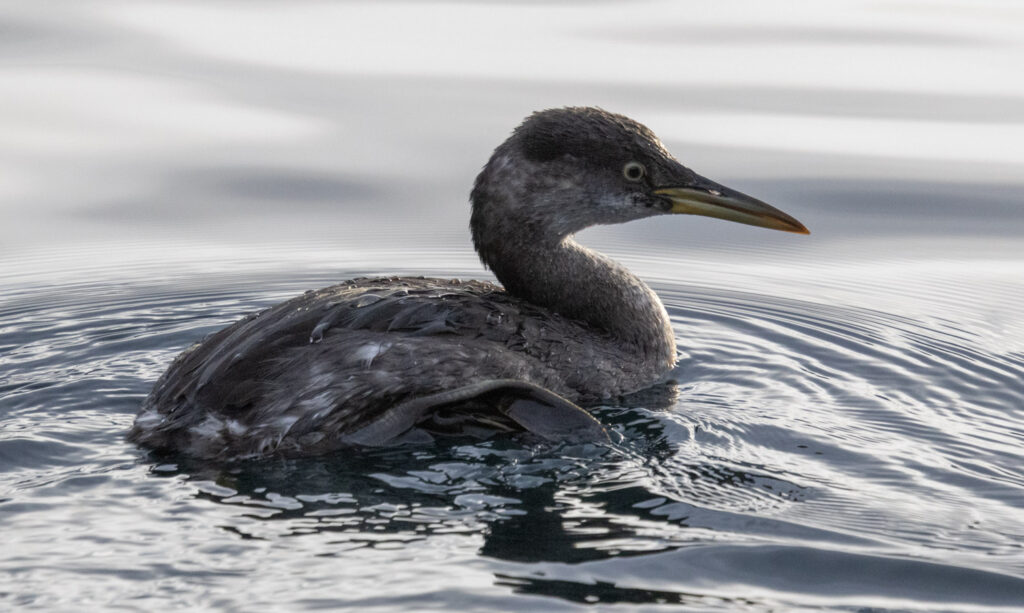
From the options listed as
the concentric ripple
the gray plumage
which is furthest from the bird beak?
the concentric ripple

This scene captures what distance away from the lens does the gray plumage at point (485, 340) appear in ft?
19.6

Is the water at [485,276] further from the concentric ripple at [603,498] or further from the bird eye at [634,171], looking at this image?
the bird eye at [634,171]

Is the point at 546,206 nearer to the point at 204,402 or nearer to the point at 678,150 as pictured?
the point at 204,402

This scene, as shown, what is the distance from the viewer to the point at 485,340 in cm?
639

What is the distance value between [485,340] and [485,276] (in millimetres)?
3095

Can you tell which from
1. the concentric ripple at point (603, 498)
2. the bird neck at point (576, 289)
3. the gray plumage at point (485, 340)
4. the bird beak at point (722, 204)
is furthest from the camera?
the bird beak at point (722, 204)

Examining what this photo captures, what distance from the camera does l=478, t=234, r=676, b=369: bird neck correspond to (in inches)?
283

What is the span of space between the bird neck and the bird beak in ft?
1.74

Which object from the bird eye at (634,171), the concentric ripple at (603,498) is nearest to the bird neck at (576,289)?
the concentric ripple at (603,498)

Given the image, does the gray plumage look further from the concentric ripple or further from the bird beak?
the concentric ripple

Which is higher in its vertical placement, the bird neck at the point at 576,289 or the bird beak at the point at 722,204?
the bird beak at the point at 722,204

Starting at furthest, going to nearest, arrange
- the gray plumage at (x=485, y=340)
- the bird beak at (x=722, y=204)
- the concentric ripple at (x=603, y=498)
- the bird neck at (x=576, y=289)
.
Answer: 1. the bird beak at (x=722, y=204)
2. the bird neck at (x=576, y=289)
3. the gray plumage at (x=485, y=340)
4. the concentric ripple at (x=603, y=498)

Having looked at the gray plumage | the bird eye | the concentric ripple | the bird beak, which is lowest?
the concentric ripple

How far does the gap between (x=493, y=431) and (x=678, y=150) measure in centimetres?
513
